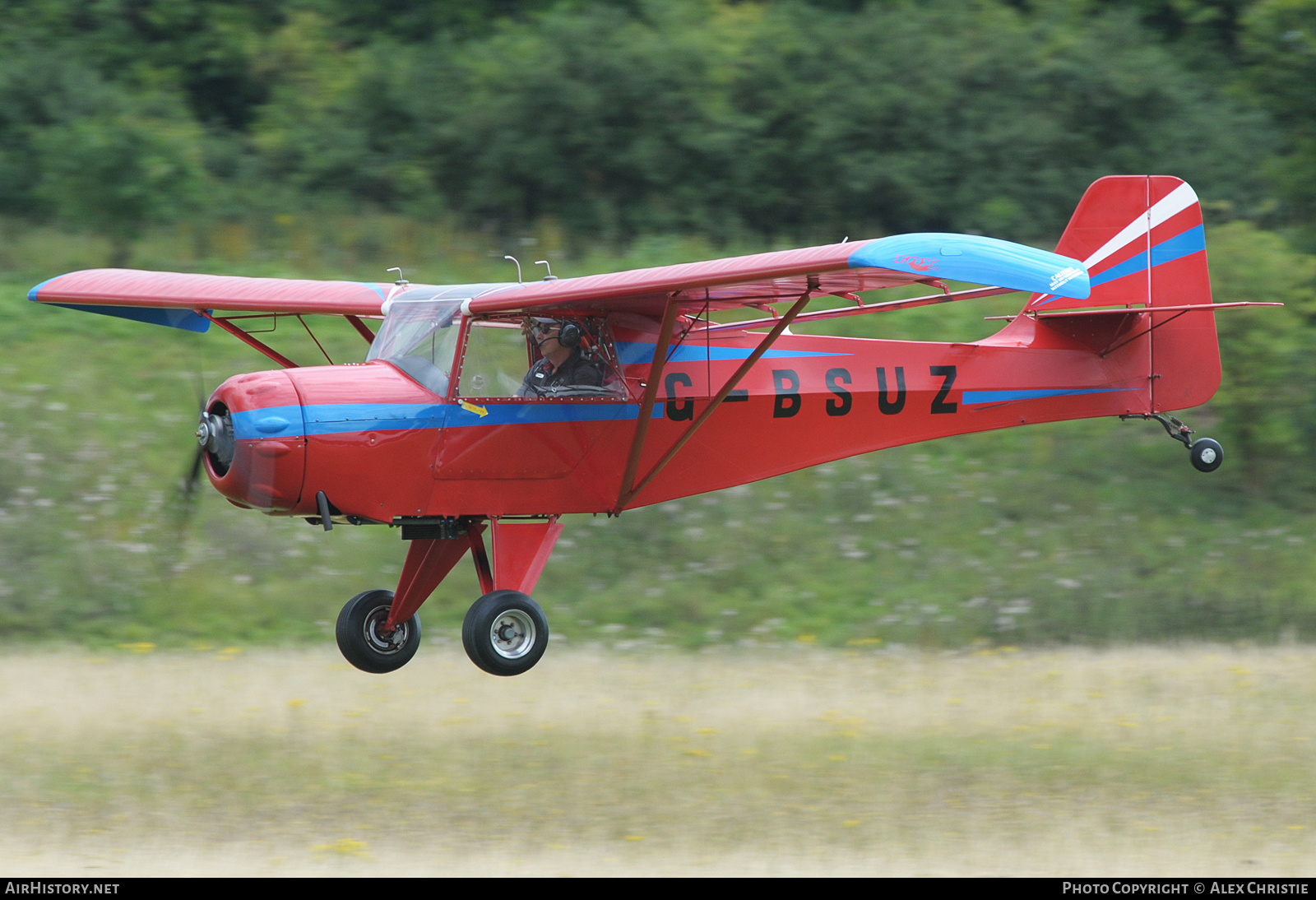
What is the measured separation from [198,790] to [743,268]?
5.61 metres

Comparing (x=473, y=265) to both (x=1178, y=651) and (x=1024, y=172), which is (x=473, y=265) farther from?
(x=1178, y=651)

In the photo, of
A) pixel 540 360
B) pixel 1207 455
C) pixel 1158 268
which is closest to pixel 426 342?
pixel 540 360

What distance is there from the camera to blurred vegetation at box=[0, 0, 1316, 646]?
52.1 ft

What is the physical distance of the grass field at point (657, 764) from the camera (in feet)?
30.5

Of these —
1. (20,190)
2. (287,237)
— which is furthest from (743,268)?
(20,190)

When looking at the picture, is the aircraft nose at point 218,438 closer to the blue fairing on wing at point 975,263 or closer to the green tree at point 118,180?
the blue fairing on wing at point 975,263

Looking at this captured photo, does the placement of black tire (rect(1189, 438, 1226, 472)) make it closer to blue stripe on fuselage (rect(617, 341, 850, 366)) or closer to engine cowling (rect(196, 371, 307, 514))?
blue stripe on fuselage (rect(617, 341, 850, 366))

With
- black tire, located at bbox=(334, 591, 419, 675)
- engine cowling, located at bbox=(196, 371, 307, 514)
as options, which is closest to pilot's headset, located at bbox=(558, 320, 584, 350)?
engine cowling, located at bbox=(196, 371, 307, 514)

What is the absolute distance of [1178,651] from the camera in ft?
50.1

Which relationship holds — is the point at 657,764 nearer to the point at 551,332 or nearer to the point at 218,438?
the point at 551,332

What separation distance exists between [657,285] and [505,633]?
2.60 meters

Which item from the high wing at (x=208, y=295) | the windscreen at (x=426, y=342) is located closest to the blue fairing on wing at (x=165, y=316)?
the high wing at (x=208, y=295)

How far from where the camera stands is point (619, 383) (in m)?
10.2

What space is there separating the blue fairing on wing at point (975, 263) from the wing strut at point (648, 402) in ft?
6.12
